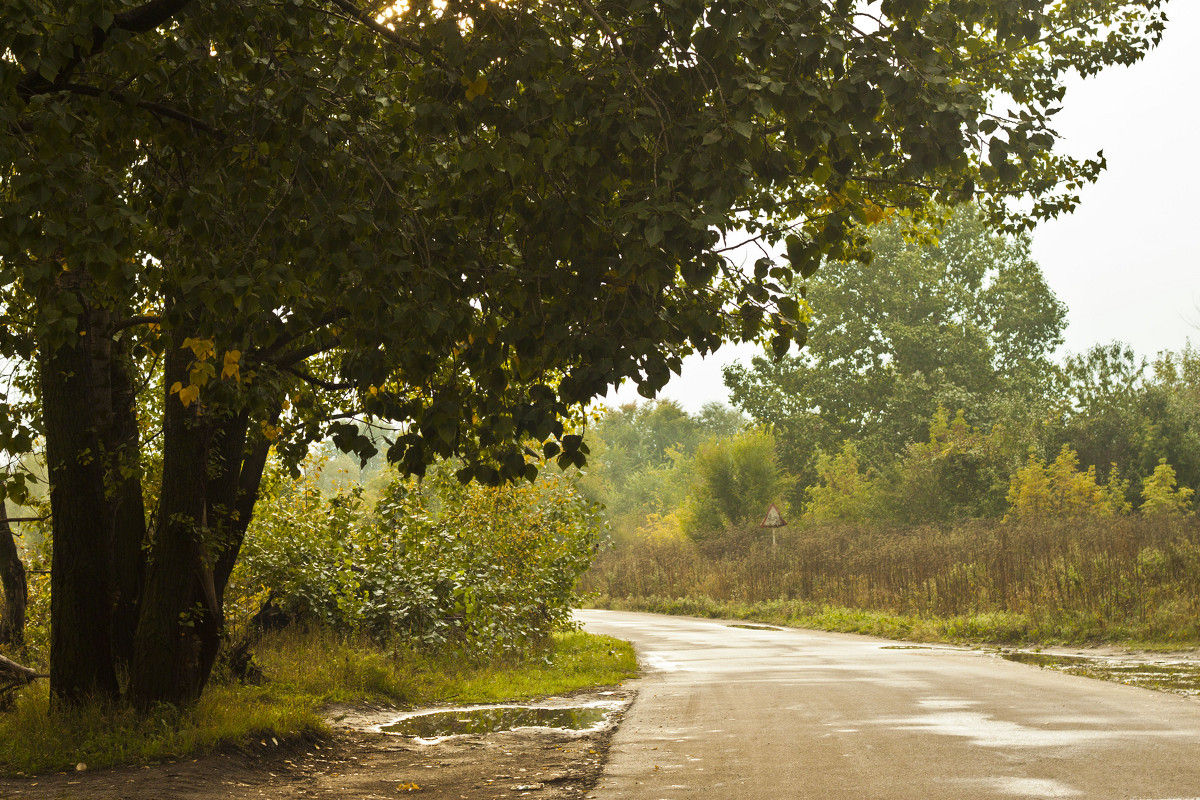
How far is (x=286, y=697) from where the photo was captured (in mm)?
10805

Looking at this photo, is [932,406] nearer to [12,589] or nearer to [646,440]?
[12,589]

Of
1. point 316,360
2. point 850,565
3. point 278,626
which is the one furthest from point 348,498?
point 850,565

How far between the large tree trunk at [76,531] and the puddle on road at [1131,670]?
10.4 meters

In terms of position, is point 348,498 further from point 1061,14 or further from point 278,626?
point 1061,14

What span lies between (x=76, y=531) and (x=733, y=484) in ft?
133

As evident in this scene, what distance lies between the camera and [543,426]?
5.37 m

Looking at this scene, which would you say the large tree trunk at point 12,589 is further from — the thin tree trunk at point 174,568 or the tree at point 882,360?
the tree at point 882,360

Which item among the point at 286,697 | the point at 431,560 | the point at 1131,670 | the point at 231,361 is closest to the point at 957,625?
the point at 1131,670

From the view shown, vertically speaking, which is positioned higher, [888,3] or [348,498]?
[888,3]

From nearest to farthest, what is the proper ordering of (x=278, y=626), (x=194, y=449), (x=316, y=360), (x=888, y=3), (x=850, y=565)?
(x=888, y=3)
(x=194, y=449)
(x=316, y=360)
(x=278, y=626)
(x=850, y=565)

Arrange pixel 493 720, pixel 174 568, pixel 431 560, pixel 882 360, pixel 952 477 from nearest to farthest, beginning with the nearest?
pixel 174 568 < pixel 493 720 < pixel 431 560 < pixel 952 477 < pixel 882 360

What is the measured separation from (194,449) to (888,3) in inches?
249

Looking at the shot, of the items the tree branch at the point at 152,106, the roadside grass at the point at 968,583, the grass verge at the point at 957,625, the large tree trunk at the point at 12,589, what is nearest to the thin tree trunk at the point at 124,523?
the large tree trunk at the point at 12,589

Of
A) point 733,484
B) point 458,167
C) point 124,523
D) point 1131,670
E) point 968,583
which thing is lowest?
point 1131,670
